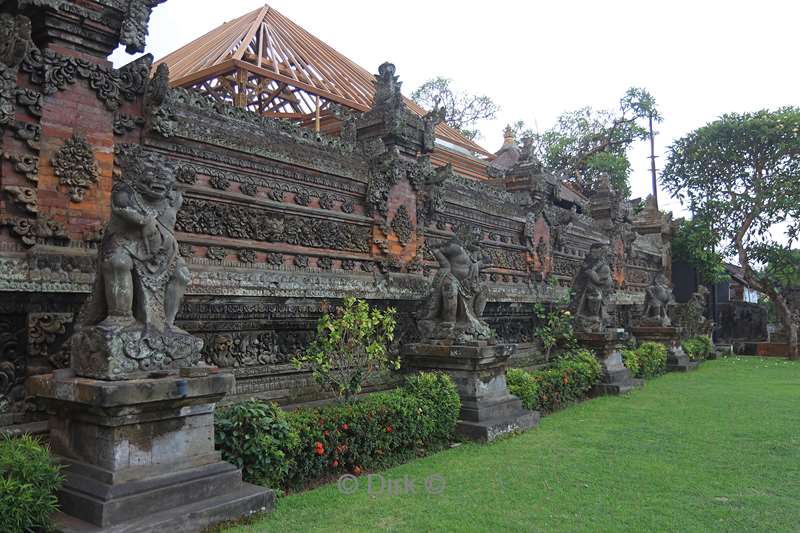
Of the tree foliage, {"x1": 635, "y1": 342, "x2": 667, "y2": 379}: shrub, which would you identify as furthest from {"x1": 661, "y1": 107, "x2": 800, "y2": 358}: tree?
{"x1": 635, "y1": 342, "x2": 667, "y2": 379}: shrub

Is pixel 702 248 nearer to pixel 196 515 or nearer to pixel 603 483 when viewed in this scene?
pixel 603 483

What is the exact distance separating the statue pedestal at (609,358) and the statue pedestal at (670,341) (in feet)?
13.3

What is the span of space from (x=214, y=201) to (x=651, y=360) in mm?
10751

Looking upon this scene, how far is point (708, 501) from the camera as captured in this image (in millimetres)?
5137

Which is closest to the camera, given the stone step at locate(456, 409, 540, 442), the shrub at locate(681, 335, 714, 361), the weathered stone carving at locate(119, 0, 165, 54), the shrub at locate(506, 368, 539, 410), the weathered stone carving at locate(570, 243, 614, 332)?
the weathered stone carving at locate(119, 0, 165, 54)

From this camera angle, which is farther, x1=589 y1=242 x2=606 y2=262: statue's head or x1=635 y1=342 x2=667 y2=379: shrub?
x1=635 y1=342 x2=667 y2=379: shrub

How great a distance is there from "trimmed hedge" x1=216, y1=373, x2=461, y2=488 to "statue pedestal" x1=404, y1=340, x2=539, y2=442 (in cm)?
30

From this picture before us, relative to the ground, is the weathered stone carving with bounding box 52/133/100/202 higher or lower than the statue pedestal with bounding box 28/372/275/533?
higher

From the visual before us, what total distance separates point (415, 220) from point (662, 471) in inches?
214

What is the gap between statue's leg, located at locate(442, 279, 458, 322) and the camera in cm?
814

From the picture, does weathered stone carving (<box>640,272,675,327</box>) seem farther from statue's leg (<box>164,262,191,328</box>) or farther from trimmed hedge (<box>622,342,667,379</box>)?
statue's leg (<box>164,262,191,328</box>)

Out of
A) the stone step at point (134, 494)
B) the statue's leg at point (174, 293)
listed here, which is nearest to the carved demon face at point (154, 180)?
the statue's leg at point (174, 293)

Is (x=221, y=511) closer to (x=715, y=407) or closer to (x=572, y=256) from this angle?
(x=715, y=407)

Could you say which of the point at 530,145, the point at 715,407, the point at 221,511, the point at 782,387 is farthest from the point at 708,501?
the point at 530,145
